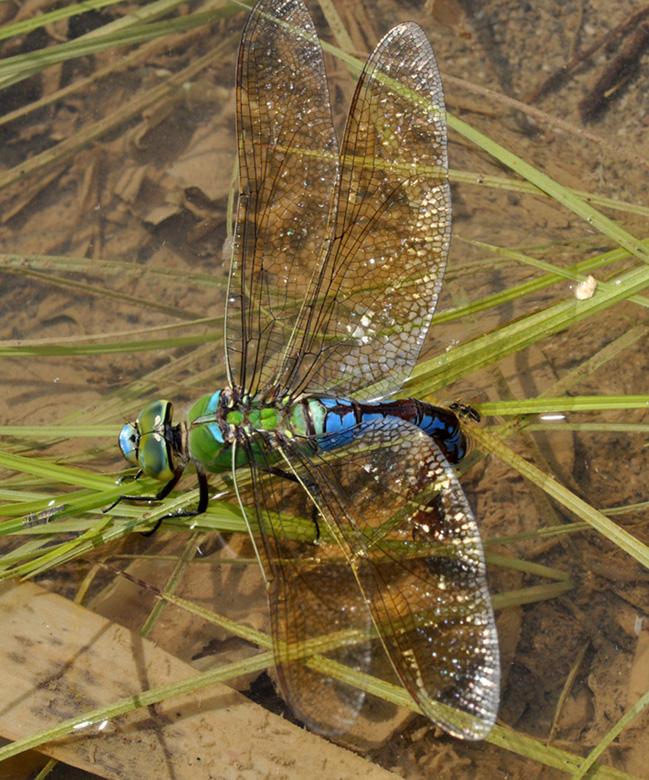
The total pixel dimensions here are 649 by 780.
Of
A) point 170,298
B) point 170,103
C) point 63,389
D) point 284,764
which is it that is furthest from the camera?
point 170,103

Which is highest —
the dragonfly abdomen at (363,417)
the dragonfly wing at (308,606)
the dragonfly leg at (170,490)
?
the dragonfly abdomen at (363,417)

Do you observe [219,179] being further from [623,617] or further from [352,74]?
[623,617]

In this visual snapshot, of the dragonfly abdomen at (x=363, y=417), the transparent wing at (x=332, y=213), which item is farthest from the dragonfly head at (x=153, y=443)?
the dragonfly abdomen at (x=363, y=417)

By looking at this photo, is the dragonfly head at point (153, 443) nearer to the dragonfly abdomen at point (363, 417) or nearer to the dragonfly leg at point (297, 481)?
the dragonfly leg at point (297, 481)

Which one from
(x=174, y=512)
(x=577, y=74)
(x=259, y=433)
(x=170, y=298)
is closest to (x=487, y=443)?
(x=259, y=433)

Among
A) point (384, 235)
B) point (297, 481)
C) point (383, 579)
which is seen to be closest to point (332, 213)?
point (384, 235)

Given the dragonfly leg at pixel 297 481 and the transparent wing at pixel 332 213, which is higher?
the transparent wing at pixel 332 213

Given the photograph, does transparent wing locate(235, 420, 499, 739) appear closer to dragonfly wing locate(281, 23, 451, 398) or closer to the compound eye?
dragonfly wing locate(281, 23, 451, 398)
